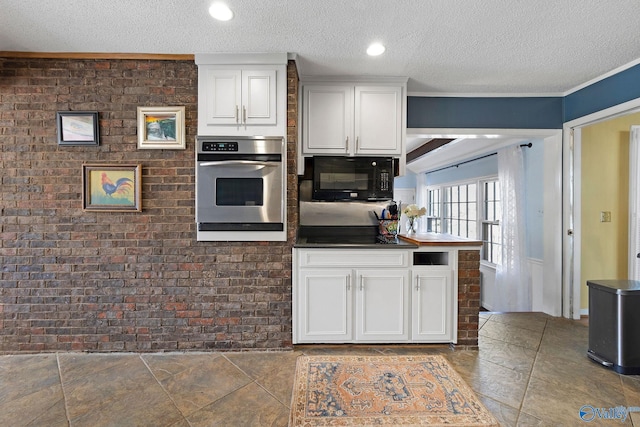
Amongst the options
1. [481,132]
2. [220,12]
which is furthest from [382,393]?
[481,132]

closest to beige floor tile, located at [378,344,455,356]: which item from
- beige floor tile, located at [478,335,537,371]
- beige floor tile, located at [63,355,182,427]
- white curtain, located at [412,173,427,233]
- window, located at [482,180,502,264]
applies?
beige floor tile, located at [478,335,537,371]

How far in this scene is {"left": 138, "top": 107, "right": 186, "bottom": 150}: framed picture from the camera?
8.01 feet

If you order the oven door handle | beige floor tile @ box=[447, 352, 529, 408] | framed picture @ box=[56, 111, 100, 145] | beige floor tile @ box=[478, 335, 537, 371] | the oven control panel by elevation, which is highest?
framed picture @ box=[56, 111, 100, 145]

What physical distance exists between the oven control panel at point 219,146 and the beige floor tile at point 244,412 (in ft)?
5.79

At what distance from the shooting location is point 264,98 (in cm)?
248

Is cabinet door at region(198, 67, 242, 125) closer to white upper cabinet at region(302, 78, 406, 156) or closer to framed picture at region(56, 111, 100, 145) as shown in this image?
white upper cabinet at region(302, 78, 406, 156)

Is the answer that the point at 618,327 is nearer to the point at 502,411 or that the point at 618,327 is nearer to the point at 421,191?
the point at 502,411

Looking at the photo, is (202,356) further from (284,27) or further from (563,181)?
(563,181)

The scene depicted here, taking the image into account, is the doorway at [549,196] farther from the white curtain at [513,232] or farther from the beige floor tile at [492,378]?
the beige floor tile at [492,378]

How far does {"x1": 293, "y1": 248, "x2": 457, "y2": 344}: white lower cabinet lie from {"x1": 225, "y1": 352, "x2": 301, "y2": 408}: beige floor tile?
207 millimetres

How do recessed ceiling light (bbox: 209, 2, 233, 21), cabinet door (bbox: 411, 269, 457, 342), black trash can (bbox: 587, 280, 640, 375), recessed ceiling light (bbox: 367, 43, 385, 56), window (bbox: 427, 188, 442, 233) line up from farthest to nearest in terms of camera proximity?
window (bbox: 427, 188, 442, 233)
cabinet door (bbox: 411, 269, 457, 342)
recessed ceiling light (bbox: 367, 43, 385, 56)
black trash can (bbox: 587, 280, 640, 375)
recessed ceiling light (bbox: 209, 2, 233, 21)

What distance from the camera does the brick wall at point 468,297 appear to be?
253 centimetres

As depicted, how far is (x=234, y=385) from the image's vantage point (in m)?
2.04

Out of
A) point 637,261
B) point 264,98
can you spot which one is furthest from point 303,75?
point 637,261
